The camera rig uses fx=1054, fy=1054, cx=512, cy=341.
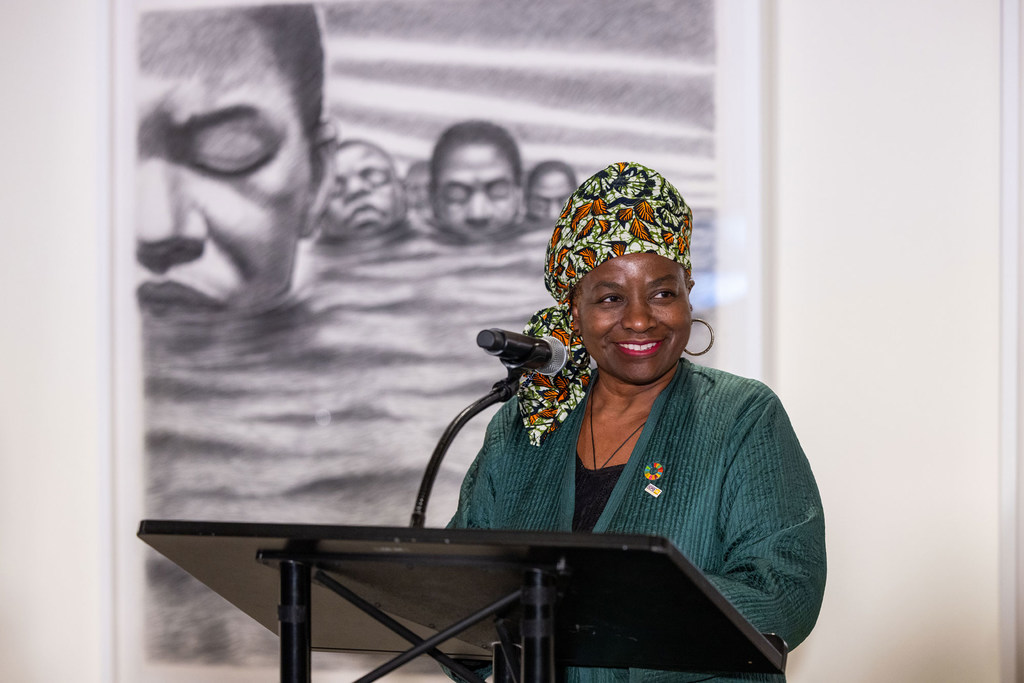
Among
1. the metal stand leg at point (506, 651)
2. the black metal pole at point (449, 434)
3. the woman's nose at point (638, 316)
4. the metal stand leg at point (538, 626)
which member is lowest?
the metal stand leg at point (506, 651)

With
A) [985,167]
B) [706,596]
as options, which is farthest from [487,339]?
[985,167]

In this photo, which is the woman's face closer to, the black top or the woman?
the woman

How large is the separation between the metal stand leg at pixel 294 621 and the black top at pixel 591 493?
2.31ft

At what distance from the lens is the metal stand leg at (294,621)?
1.37 m

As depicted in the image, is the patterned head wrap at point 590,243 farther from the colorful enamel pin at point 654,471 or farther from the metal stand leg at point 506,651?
the metal stand leg at point 506,651

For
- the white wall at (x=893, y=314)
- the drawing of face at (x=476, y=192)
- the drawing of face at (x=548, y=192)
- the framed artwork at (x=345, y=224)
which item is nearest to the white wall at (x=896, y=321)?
the white wall at (x=893, y=314)

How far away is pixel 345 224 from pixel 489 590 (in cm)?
185

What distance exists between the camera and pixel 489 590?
134 cm

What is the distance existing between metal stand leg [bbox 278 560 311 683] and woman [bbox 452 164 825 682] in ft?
2.03

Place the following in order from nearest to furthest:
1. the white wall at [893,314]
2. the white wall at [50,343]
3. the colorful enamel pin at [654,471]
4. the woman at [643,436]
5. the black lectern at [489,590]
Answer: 1. the black lectern at [489,590]
2. the woman at [643,436]
3. the colorful enamel pin at [654,471]
4. the white wall at [893,314]
5. the white wall at [50,343]

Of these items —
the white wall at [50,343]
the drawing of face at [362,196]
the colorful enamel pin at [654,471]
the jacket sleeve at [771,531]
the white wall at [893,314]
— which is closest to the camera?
the jacket sleeve at [771,531]

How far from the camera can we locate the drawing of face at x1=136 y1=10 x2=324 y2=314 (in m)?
3.05

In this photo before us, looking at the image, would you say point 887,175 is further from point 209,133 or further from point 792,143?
point 209,133

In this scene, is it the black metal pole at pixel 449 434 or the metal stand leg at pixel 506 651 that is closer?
the metal stand leg at pixel 506 651
